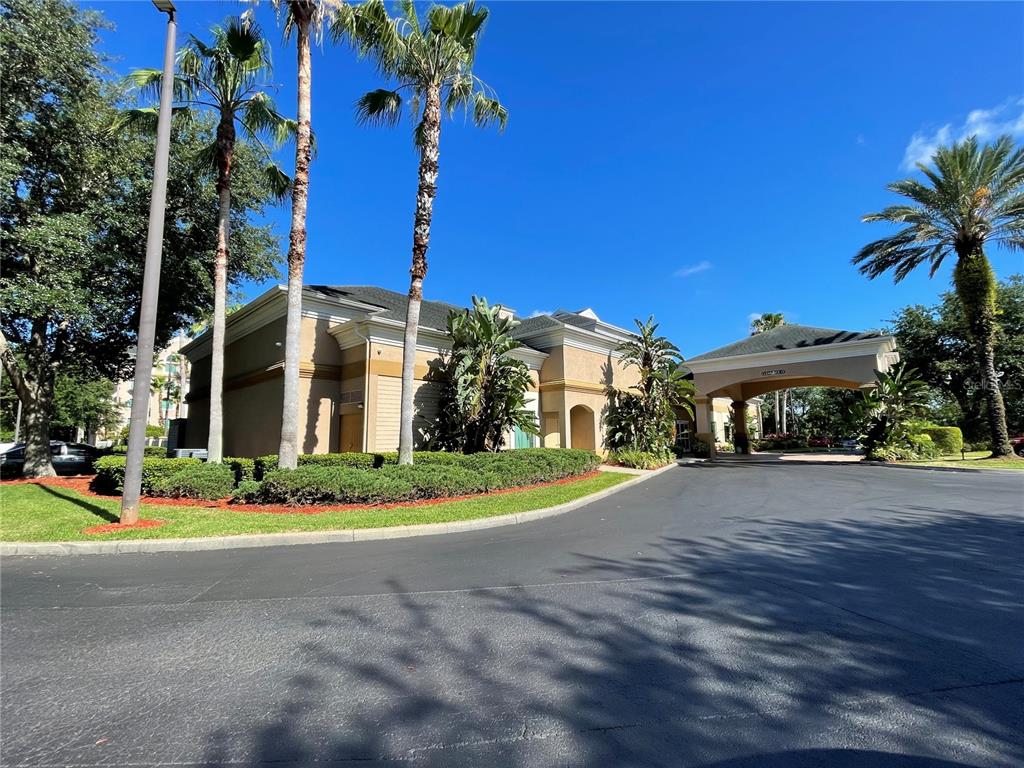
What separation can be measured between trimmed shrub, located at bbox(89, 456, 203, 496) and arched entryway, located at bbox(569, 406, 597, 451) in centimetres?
1482

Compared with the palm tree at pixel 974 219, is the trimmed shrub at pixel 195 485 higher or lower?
lower

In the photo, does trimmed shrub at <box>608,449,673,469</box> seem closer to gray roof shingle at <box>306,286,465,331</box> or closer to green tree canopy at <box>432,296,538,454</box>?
green tree canopy at <box>432,296,538,454</box>

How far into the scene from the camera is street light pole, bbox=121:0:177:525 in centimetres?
833

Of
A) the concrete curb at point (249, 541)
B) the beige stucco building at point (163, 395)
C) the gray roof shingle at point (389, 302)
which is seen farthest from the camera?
the beige stucco building at point (163, 395)

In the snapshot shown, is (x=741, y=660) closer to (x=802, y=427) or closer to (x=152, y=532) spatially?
(x=152, y=532)

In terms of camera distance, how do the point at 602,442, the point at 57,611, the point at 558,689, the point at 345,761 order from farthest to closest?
the point at 602,442 → the point at 57,611 → the point at 558,689 → the point at 345,761

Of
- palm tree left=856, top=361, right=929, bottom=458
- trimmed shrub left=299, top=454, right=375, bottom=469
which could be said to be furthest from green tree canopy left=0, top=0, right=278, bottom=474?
palm tree left=856, top=361, right=929, bottom=458

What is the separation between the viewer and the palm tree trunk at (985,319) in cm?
1959

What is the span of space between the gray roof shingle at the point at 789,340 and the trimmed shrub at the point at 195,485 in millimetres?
23509

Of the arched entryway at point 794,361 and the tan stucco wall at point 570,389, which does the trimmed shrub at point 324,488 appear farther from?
the arched entryway at point 794,361

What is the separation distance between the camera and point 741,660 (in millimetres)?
3352

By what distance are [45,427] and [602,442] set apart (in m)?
22.2

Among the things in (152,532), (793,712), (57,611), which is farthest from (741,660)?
(152,532)

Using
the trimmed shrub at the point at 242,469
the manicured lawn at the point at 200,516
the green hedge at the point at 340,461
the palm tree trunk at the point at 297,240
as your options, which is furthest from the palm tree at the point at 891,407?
the trimmed shrub at the point at 242,469
